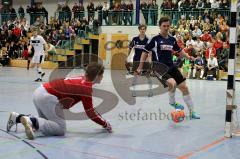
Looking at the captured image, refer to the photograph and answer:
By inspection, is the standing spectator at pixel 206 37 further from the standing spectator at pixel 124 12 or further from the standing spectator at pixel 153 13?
the standing spectator at pixel 124 12

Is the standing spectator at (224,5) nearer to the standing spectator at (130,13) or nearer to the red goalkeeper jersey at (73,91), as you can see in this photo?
the standing spectator at (130,13)

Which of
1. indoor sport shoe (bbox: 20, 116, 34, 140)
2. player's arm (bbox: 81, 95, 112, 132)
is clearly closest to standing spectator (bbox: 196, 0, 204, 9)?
player's arm (bbox: 81, 95, 112, 132)

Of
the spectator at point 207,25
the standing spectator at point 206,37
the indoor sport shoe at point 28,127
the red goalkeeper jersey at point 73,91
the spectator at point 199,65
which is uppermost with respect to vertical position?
the spectator at point 207,25

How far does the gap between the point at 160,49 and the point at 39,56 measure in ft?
30.4

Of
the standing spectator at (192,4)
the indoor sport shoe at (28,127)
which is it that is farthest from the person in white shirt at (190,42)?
the indoor sport shoe at (28,127)

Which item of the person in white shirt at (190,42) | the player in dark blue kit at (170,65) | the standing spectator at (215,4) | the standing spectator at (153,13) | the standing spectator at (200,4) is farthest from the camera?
the standing spectator at (153,13)

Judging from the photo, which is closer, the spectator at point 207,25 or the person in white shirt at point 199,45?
the person in white shirt at point 199,45

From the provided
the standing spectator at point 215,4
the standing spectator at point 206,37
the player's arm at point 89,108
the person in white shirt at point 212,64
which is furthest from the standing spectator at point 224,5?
the player's arm at point 89,108

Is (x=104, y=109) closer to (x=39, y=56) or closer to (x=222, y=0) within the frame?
(x=39, y=56)

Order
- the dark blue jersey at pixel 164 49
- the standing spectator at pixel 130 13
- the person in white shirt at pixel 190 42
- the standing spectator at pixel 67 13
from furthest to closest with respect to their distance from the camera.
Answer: the standing spectator at pixel 67 13, the standing spectator at pixel 130 13, the person in white shirt at pixel 190 42, the dark blue jersey at pixel 164 49

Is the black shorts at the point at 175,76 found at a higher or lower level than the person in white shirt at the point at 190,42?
lower

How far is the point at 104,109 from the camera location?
8750 mm

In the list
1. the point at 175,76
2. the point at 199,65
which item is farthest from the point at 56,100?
the point at 199,65

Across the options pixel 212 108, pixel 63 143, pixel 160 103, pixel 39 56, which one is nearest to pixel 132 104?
pixel 160 103
